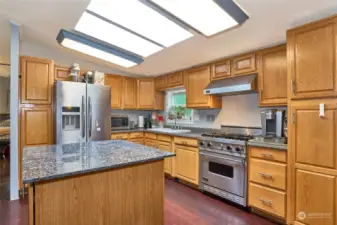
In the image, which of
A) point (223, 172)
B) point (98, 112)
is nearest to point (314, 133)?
point (223, 172)

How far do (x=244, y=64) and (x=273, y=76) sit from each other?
458mm

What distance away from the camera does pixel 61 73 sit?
3479 mm

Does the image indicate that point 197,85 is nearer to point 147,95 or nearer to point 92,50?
point 147,95

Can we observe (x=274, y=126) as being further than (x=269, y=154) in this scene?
Yes

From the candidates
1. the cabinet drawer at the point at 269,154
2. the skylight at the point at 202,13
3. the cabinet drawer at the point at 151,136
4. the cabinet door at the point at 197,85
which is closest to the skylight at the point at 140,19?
the skylight at the point at 202,13

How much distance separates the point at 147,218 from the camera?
5.08 ft

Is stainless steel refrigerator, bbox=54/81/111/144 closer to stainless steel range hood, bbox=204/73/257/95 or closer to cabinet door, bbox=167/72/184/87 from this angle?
cabinet door, bbox=167/72/184/87

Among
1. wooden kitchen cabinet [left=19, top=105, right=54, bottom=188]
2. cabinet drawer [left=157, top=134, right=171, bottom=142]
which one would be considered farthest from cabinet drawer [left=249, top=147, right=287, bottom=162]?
wooden kitchen cabinet [left=19, top=105, right=54, bottom=188]

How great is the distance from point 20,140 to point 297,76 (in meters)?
3.77

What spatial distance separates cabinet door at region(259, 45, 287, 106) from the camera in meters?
2.39

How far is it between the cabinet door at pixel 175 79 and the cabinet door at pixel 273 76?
159cm

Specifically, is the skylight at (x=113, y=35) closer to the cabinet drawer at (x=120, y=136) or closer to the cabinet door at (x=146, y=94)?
the cabinet door at (x=146, y=94)

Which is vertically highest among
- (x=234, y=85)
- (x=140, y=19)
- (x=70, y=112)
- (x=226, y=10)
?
(x=140, y=19)

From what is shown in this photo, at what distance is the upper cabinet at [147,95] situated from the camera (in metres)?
4.53
